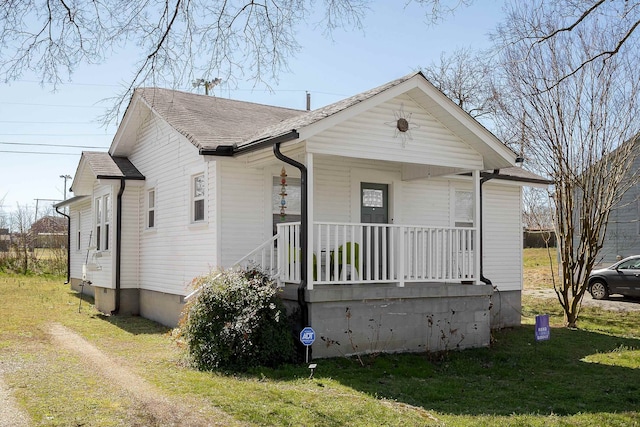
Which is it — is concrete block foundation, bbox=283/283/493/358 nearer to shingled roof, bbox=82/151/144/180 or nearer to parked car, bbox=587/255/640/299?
shingled roof, bbox=82/151/144/180

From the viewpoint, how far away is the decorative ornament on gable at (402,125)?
1148 cm

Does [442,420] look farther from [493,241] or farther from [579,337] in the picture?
[493,241]

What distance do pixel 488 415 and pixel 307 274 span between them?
3.77 metres

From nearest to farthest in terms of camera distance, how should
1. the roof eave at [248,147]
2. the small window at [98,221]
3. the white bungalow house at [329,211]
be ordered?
the roof eave at [248,147] < the white bungalow house at [329,211] < the small window at [98,221]

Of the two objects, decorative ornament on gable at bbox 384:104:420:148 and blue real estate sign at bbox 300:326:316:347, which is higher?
decorative ornament on gable at bbox 384:104:420:148

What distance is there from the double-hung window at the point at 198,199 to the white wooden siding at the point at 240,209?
1.07m

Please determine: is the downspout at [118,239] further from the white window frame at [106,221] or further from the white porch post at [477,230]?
the white porch post at [477,230]

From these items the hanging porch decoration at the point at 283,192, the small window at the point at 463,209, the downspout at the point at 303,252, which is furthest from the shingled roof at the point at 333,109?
the small window at the point at 463,209

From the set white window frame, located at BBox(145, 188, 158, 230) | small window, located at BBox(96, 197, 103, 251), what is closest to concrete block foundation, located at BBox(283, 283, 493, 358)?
white window frame, located at BBox(145, 188, 158, 230)

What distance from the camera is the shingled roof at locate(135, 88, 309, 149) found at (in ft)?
41.0

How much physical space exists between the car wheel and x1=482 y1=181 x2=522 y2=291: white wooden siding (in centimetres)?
610

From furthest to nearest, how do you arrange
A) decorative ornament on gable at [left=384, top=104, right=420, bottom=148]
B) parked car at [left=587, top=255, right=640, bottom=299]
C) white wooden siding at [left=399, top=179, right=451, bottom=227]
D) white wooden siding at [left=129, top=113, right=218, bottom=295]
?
parked car at [left=587, top=255, right=640, bottom=299] < white wooden siding at [left=399, top=179, right=451, bottom=227] < white wooden siding at [left=129, top=113, right=218, bottom=295] < decorative ornament on gable at [left=384, top=104, right=420, bottom=148]

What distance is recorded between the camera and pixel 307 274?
10094 millimetres

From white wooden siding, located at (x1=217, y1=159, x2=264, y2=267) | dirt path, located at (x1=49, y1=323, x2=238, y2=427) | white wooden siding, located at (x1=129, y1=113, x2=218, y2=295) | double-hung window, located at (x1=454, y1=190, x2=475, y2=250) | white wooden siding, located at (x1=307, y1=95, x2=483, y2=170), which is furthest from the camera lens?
double-hung window, located at (x1=454, y1=190, x2=475, y2=250)
